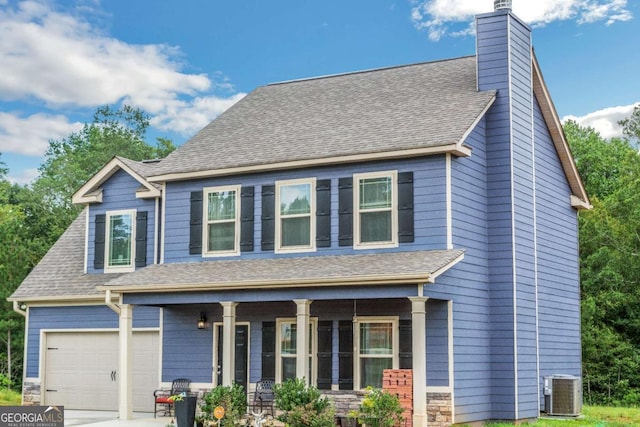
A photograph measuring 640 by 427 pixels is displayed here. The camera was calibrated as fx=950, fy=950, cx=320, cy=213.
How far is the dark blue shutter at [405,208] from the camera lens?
1867 centimetres

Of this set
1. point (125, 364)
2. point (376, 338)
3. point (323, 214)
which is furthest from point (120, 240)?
point (376, 338)

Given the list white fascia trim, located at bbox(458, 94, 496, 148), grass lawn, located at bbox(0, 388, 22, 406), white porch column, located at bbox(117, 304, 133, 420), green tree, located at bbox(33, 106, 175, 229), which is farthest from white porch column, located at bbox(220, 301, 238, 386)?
green tree, located at bbox(33, 106, 175, 229)

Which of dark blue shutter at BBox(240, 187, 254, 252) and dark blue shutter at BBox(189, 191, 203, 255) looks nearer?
dark blue shutter at BBox(240, 187, 254, 252)

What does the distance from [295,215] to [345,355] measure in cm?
315

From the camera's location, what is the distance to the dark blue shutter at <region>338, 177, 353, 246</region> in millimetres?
19391

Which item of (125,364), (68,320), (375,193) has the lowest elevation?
(125,364)

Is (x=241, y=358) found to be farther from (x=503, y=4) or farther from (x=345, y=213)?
(x=503, y=4)

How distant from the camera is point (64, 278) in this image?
965 inches

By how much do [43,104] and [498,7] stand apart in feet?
129

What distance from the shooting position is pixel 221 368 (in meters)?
20.9

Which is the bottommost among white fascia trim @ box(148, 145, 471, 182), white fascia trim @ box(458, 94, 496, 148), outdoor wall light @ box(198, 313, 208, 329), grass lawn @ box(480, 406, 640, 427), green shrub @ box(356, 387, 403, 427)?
grass lawn @ box(480, 406, 640, 427)

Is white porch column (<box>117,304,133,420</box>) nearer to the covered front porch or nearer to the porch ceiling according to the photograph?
the covered front porch

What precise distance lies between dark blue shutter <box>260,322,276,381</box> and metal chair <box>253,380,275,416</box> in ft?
0.61

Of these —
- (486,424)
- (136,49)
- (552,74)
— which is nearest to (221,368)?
(486,424)
